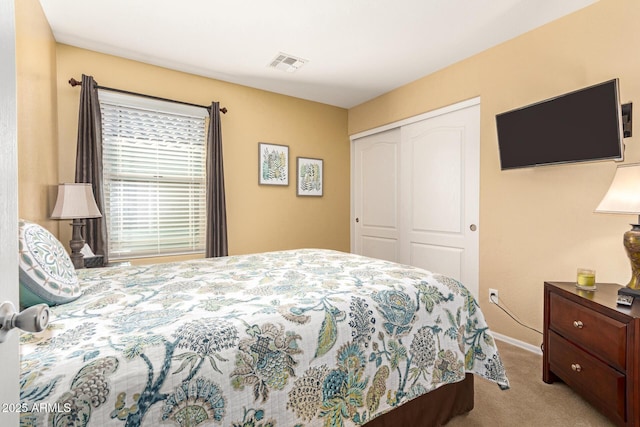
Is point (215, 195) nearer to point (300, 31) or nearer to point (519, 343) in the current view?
point (300, 31)

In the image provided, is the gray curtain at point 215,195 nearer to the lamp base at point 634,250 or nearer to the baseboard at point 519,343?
the baseboard at point 519,343

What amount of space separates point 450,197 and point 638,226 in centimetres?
156

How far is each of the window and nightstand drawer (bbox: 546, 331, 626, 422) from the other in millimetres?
3108

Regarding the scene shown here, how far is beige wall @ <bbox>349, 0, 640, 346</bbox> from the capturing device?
6.79 ft

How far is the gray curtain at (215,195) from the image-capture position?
325cm

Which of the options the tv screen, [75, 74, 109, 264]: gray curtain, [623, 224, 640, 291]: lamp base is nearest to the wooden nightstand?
[623, 224, 640, 291]: lamp base

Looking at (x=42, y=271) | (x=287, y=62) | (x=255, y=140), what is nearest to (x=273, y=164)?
(x=255, y=140)

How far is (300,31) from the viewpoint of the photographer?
254 centimetres

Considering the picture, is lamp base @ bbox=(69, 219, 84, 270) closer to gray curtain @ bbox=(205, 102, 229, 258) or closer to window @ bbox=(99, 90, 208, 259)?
window @ bbox=(99, 90, 208, 259)

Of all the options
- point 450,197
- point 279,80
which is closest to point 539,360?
point 450,197

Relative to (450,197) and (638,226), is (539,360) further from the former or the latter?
(450,197)

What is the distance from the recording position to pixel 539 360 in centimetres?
236

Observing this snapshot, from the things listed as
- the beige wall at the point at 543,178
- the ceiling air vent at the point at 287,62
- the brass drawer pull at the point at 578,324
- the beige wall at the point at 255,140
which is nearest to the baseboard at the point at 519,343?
the beige wall at the point at 543,178

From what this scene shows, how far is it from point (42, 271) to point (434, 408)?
180 centimetres
